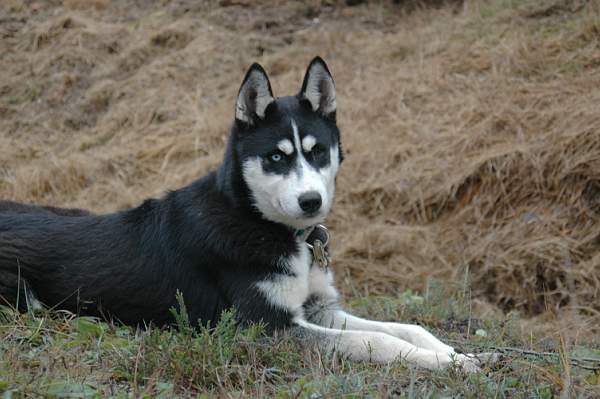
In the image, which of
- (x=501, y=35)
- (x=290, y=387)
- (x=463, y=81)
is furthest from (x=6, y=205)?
(x=501, y=35)

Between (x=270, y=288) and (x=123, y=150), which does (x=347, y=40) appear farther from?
(x=270, y=288)

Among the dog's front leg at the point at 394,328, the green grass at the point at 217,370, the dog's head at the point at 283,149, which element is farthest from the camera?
the dog's head at the point at 283,149

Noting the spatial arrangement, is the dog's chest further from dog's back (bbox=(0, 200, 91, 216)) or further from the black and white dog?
dog's back (bbox=(0, 200, 91, 216))

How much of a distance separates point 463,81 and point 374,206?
2099 mm

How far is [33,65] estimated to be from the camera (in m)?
11.0

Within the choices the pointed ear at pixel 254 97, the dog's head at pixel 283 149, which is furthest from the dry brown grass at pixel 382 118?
the pointed ear at pixel 254 97

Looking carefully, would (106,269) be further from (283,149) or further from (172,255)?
(283,149)

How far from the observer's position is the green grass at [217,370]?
3.04 metres

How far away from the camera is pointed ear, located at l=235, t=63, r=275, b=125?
13.8 feet

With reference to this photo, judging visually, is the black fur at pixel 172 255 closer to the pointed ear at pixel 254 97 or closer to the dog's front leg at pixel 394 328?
the pointed ear at pixel 254 97

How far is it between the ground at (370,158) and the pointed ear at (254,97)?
1257 mm

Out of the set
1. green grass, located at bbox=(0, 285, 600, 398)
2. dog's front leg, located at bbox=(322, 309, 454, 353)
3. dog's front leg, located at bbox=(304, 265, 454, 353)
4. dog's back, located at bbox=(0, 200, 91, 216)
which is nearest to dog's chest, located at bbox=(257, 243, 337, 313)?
dog's front leg, located at bbox=(304, 265, 454, 353)

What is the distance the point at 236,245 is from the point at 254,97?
0.84 m

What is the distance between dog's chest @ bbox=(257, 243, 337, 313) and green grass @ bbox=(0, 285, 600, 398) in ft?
0.87
